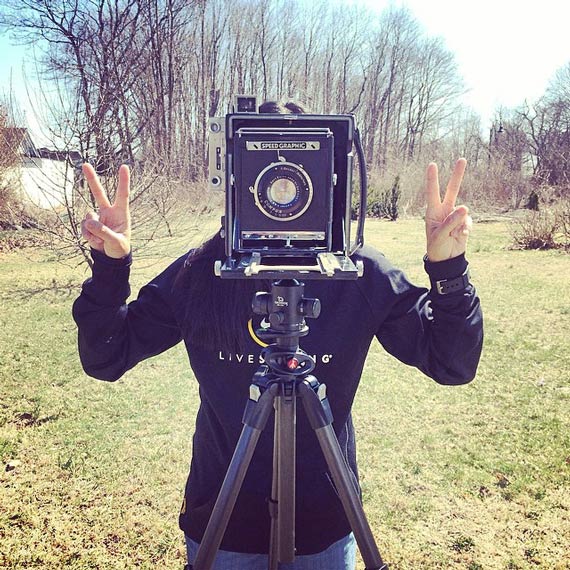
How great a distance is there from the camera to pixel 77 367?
5.10 meters

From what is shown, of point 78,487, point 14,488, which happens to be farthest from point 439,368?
point 14,488

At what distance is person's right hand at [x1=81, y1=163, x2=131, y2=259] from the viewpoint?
130 cm

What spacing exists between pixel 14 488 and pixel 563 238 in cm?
1445

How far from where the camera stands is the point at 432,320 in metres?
1.37

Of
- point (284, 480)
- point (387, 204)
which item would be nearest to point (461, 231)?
point (284, 480)

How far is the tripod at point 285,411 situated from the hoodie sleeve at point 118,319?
48 centimetres

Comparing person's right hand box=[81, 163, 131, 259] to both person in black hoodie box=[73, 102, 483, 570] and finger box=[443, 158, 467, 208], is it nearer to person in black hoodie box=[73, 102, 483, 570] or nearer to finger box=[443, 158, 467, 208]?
person in black hoodie box=[73, 102, 483, 570]

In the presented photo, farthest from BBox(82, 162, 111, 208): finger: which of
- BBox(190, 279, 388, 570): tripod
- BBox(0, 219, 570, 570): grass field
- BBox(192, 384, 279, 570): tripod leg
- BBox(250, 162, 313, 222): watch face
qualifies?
BBox(0, 219, 570, 570): grass field

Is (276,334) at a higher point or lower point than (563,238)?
higher

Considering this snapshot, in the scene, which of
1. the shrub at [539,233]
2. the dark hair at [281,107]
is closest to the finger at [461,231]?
the dark hair at [281,107]

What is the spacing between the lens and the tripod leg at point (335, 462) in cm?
112

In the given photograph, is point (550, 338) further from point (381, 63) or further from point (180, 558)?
point (381, 63)

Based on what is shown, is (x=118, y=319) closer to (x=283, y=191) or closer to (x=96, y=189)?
(x=96, y=189)

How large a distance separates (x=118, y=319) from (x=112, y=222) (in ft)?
0.86
